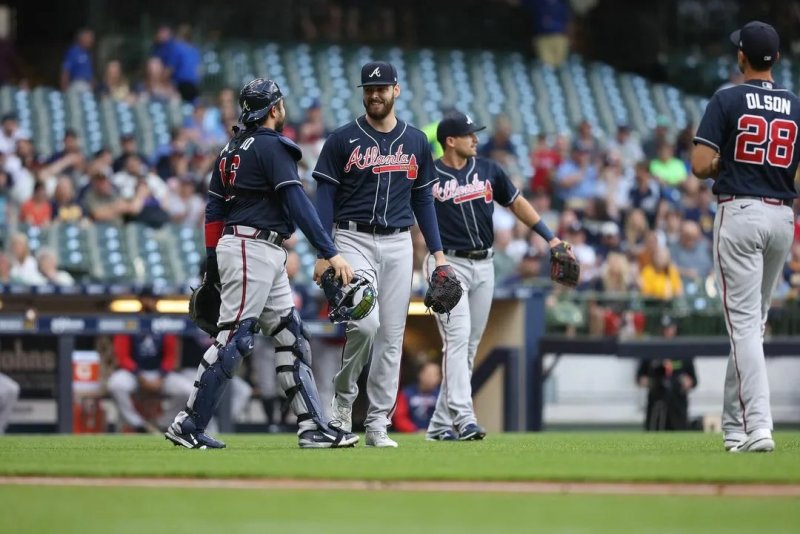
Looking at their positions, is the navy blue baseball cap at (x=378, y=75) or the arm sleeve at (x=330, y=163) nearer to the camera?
the navy blue baseball cap at (x=378, y=75)

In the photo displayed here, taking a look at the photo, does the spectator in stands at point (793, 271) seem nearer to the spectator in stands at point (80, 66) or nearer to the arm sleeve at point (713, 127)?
the spectator in stands at point (80, 66)

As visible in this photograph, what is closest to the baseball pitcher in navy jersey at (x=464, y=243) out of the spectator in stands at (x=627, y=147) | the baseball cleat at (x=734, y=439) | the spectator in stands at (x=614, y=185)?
the baseball cleat at (x=734, y=439)

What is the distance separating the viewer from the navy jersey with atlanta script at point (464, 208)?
9.99 meters

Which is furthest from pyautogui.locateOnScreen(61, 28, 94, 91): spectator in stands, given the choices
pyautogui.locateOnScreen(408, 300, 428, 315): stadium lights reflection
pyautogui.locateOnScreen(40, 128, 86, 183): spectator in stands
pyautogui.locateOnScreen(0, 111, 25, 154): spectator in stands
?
pyautogui.locateOnScreen(408, 300, 428, 315): stadium lights reflection

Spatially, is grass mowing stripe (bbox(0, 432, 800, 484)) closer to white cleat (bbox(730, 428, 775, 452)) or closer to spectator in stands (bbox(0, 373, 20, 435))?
white cleat (bbox(730, 428, 775, 452))

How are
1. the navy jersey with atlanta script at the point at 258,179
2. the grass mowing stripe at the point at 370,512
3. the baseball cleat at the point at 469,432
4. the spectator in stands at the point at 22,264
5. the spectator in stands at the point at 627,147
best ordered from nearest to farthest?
1. the grass mowing stripe at the point at 370,512
2. the navy jersey with atlanta script at the point at 258,179
3. the baseball cleat at the point at 469,432
4. the spectator in stands at the point at 22,264
5. the spectator in stands at the point at 627,147

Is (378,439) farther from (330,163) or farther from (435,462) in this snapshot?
(330,163)

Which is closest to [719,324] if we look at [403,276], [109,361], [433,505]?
[109,361]

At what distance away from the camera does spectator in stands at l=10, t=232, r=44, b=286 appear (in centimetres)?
1409

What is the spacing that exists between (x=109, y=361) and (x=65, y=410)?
727 mm

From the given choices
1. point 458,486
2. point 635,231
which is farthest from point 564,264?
point 635,231

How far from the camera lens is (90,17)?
21312mm

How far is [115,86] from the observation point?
19.4 m

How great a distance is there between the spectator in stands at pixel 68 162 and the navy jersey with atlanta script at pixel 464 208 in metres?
7.66
